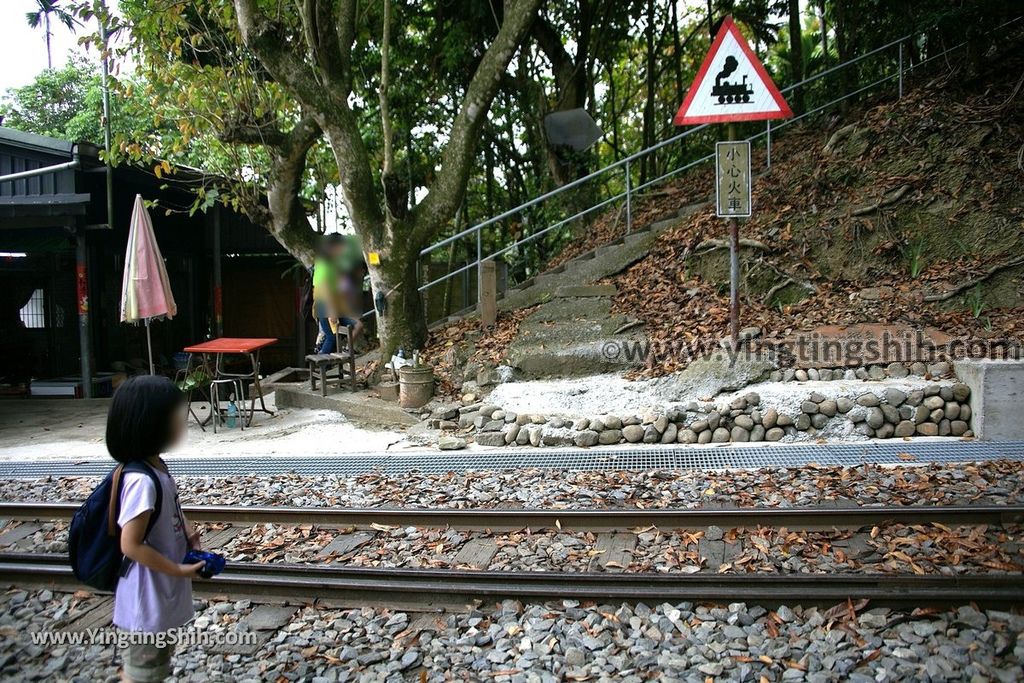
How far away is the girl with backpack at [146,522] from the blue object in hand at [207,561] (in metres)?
0.03

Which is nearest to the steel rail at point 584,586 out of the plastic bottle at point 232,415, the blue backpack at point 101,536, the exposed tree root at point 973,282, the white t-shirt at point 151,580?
the white t-shirt at point 151,580

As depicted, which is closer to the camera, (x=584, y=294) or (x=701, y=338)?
(x=701, y=338)

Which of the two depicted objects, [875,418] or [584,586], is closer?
[584,586]

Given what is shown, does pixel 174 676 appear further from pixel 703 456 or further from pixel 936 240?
pixel 936 240

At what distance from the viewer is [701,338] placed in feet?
29.5

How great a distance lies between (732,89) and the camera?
7715mm

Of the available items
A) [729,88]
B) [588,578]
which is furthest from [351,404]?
[588,578]

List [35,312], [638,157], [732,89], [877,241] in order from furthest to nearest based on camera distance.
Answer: [35,312] < [638,157] < [877,241] < [732,89]

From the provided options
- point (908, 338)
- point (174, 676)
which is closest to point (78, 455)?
point (174, 676)

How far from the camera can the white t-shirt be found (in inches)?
107

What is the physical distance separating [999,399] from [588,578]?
457cm

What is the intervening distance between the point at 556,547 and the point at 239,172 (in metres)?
8.75

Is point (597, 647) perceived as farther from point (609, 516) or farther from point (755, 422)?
point (755, 422)

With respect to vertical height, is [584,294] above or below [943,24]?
below
